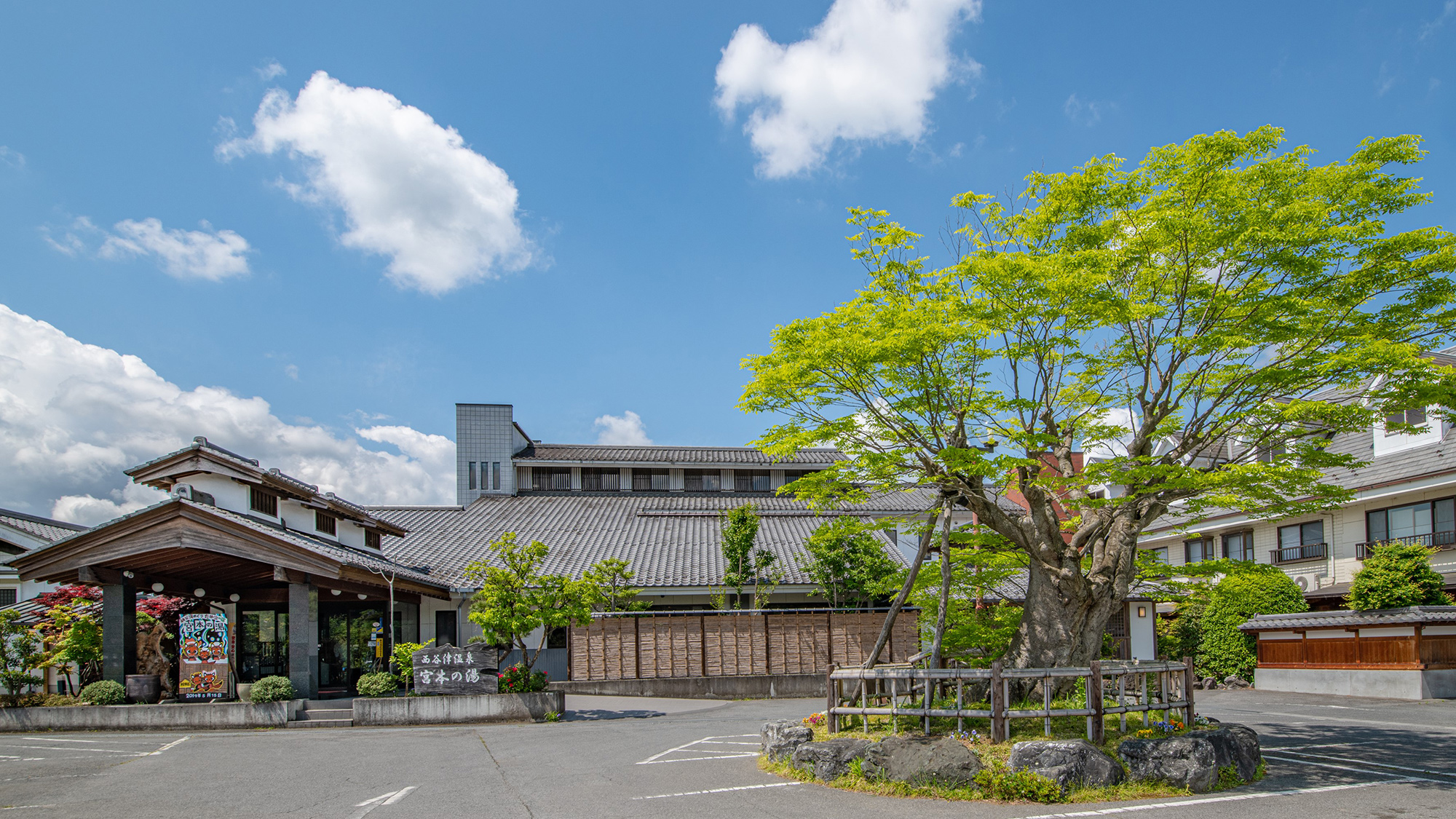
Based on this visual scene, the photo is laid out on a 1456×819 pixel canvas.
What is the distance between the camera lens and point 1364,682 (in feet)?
72.6

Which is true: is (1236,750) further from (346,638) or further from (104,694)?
(346,638)

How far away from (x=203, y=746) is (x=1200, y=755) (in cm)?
1455

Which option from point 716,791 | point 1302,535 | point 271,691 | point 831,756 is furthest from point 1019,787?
point 1302,535

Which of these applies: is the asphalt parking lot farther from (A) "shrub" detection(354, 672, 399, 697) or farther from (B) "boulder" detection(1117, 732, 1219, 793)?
(A) "shrub" detection(354, 672, 399, 697)

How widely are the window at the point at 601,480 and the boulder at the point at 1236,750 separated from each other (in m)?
30.6

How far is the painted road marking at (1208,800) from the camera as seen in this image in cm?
925

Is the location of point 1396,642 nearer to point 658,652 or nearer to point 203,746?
point 658,652

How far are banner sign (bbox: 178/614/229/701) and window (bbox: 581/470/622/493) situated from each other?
71.9 ft

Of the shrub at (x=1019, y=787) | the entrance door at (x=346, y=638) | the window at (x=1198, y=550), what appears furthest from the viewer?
the window at (x=1198, y=550)

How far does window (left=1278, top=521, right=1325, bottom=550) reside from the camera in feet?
92.2

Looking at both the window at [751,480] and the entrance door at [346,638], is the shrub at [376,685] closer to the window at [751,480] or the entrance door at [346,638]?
the entrance door at [346,638]

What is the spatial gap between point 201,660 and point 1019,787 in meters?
15.8

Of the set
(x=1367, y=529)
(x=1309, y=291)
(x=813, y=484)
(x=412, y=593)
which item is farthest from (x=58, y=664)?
(x=1367, y=529)

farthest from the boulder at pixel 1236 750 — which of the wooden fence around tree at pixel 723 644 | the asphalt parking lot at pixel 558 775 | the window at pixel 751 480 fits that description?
the window at pixel 751 480
